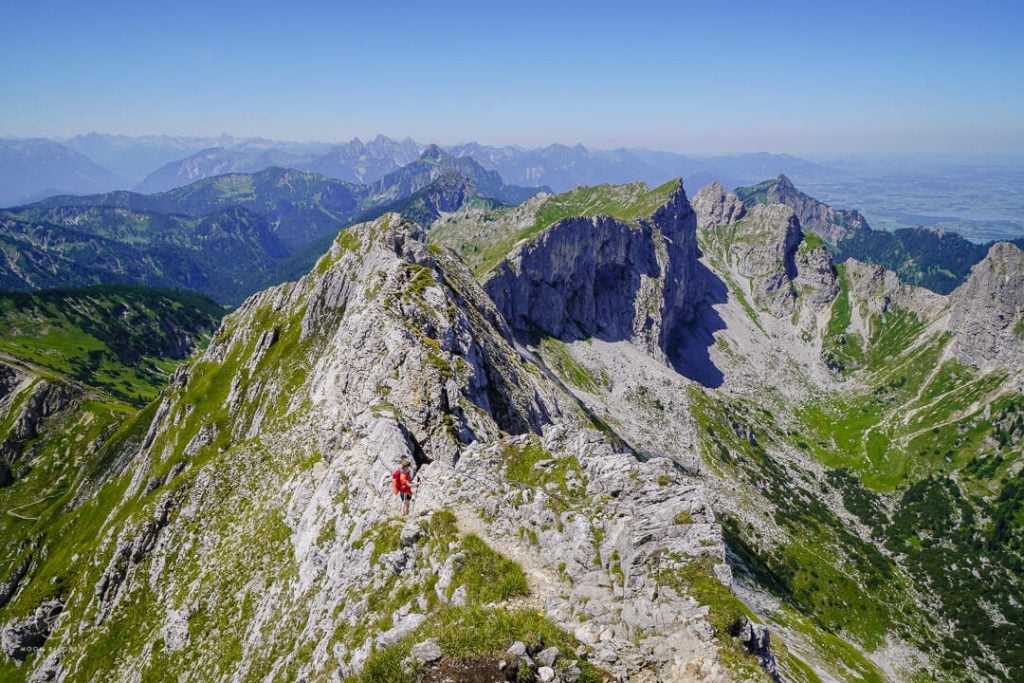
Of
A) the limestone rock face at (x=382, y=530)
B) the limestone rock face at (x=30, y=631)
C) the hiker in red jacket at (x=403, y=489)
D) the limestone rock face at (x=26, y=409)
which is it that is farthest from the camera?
the limestone rock face at (x=26, y=409)

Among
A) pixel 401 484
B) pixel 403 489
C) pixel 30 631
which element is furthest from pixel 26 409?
pixel 403 489

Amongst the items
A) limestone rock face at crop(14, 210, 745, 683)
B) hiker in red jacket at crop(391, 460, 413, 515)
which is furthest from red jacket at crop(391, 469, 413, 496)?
limestone rock face at crop(14, 210, 745, 683)

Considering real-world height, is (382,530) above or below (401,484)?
below

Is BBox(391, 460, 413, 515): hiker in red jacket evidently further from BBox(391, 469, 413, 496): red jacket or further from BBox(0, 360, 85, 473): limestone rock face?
BBox(0, 360, 85, 473): limestone rock face

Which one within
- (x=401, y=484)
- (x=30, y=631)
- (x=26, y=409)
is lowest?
(x=26, y=409)

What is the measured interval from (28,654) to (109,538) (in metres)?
17.1

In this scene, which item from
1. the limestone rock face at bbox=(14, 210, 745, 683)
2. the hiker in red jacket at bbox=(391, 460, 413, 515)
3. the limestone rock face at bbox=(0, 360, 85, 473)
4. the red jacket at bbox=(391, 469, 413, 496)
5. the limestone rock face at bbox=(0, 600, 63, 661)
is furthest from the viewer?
the limestone rock face at bbox=(0, 360, 85, 473)

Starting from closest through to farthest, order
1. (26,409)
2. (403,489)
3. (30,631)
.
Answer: (403,489) → (30,631) → (26,409)

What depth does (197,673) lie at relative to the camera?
3734 centimetres

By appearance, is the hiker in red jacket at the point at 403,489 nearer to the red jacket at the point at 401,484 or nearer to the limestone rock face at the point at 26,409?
the red jacket at the point at 401,484

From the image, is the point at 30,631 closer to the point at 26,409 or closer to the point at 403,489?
the point at 403,489

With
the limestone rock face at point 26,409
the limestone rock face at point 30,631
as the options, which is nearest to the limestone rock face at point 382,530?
the limestone rock face at point 30,631

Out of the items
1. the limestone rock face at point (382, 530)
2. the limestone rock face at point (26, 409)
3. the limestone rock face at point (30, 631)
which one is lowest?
the limestone rock face at point (26, 409)

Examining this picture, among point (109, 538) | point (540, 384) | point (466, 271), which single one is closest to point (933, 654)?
point (540, 384)
